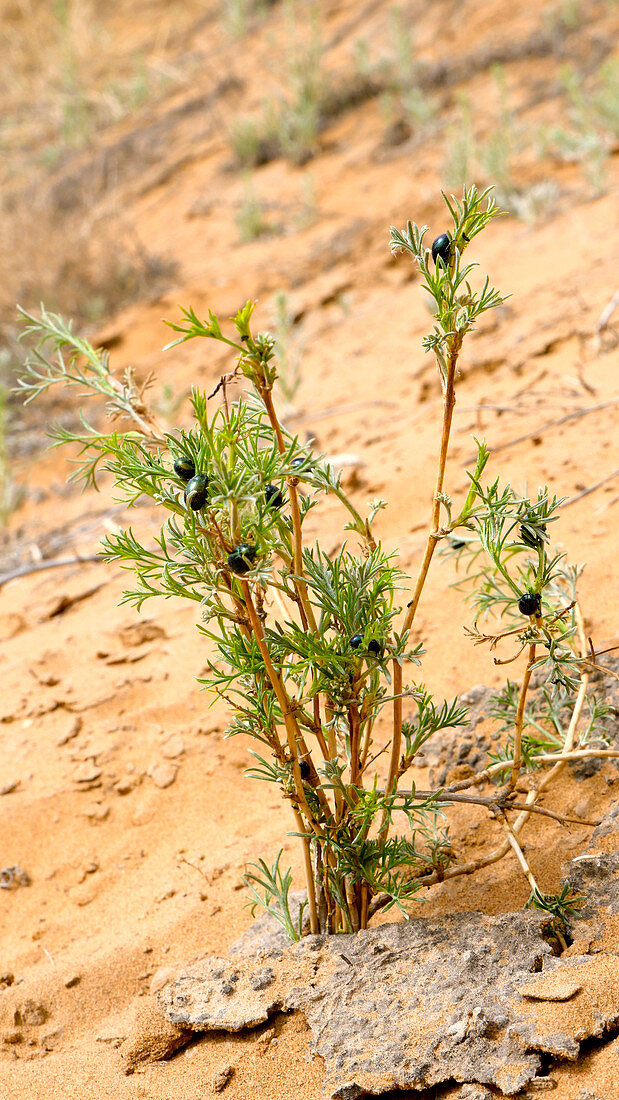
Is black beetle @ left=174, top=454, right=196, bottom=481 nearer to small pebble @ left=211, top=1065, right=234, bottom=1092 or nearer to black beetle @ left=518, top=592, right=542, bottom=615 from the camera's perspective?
black beetle @ left=518, top=592, right=542, bottom=615

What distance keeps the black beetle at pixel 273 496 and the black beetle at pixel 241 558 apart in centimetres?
9

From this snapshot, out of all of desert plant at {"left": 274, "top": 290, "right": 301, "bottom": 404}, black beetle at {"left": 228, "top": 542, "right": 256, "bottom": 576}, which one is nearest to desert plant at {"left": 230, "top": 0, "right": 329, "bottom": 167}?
desert plant at {"left": 274, "top": 290, "right": 301, "bottom": 404}

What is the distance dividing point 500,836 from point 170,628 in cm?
141

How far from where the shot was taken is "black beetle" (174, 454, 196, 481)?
1.17 metres

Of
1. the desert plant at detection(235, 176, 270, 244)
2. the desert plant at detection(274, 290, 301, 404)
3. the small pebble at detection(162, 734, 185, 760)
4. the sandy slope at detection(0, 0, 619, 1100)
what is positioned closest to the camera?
the sandy slope at detection(0, 0, 619, 1100)

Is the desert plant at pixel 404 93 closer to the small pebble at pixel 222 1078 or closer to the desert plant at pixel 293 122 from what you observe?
the desert plant at pixel 293 122

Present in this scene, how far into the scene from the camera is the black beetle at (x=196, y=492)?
3.63ft

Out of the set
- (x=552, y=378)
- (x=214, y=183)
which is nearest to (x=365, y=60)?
(x=214, y=183)

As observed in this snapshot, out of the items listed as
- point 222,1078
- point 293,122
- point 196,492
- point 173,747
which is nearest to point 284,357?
point 173,747

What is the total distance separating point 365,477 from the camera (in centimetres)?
329

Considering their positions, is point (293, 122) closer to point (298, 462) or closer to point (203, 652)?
point (203, 652)

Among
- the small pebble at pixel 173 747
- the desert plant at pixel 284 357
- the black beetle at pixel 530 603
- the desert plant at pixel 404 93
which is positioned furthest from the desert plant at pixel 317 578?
the desert plant at pixel 404 93

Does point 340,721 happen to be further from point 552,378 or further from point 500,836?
point 552,378

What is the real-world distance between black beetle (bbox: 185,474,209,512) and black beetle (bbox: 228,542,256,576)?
78 millimetres
